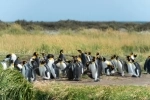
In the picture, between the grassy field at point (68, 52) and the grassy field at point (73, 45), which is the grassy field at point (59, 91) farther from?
the grassy field at point (73, 45)

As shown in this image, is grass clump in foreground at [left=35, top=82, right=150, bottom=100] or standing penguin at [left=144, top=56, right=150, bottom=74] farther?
standing penguin at [left=144, top=56, right=150, bottom=74]

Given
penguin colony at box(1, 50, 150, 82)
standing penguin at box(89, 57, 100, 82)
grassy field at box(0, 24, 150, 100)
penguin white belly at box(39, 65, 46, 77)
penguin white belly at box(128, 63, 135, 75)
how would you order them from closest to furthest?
1. grassy field at box(0, 24, 150, 100)
2. standing penguin at box(89, 57, 100, 82)
3. penguin colony at box(1, 50, 150, 82)
4. penguin white belly at box(39, 65, 46, 77)
5. penguin white belly at box(128, 63, 135, 75)

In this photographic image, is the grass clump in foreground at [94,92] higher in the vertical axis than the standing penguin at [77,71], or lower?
lower

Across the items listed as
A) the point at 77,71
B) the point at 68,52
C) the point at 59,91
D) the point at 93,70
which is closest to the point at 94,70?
the point at 93,70

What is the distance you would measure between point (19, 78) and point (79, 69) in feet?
11.2

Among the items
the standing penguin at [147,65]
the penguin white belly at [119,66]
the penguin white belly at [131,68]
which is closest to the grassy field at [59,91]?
the penguin white belly at [131,68]

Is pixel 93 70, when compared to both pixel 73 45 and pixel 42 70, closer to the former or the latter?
pixel 42 70

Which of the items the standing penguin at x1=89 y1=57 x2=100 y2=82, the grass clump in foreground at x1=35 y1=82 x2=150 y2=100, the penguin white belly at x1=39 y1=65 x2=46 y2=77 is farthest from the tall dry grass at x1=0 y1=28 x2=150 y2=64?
the grass clump in foreground at x1=35 y1=82 x2=150 y2=100

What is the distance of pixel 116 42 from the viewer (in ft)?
75.7

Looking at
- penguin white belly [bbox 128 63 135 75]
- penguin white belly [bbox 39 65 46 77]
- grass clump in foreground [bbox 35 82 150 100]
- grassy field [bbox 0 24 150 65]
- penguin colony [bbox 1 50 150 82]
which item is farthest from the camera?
grassy field [bbox 0 24 150 65]

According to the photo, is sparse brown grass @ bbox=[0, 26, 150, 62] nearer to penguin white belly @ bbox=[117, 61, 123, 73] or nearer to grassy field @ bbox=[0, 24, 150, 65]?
grassy field @ bbox=[0, 24, 150, 65]

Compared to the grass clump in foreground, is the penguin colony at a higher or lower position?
higher

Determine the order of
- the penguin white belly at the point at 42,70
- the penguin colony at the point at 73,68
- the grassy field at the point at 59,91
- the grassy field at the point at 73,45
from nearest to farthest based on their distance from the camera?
1. the grassy field at the point at 59,91
2. the penguin colony at the point at 73,68
3. the penguin white belly at the point at 42,70
4. the grassy field at the point at 73,45

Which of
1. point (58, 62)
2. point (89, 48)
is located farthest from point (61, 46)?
point (58, 62)
